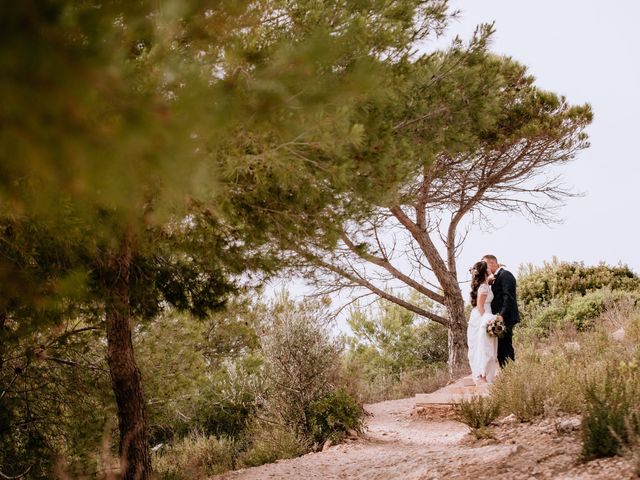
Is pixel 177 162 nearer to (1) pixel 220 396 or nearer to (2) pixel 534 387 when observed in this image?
(2) pixel 534 387

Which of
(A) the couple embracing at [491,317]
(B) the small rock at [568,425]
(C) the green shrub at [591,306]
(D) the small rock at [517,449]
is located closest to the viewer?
(D) the small rock at [517,449]

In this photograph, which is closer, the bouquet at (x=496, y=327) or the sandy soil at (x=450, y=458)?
the sandy soil at (x=450, y=458)

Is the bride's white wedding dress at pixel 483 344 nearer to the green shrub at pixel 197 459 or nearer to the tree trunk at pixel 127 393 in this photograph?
the green shrub at pixel 197 459

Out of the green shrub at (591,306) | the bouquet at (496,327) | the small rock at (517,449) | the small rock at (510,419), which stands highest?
the green shrub at (591,306)

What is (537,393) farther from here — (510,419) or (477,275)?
(477,275)

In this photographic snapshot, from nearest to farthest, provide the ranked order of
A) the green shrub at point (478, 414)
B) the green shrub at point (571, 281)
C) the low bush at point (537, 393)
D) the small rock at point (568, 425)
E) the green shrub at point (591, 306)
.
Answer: the small rock at point (568, 425)
the low bush at point (537, 393)
the green shrub at point (478, 414)
the green shrub at point (591, 306)
the green shrub at point (571, 281)

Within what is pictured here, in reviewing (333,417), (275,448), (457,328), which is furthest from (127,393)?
(457,328)

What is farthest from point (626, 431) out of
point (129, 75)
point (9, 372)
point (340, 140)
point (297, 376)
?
point (9, 372)

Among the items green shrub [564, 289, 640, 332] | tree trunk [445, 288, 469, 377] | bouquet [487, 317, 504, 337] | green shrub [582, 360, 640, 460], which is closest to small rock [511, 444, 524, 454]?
green shrub [582, 360, 640, 460]

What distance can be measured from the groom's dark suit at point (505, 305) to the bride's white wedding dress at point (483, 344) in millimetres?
149

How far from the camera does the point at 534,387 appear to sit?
6.70 metres

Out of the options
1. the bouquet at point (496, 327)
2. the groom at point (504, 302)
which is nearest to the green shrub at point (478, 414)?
the bouquet at point (496, 327)

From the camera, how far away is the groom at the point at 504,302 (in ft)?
32.3

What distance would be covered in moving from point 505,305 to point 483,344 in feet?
2.19
